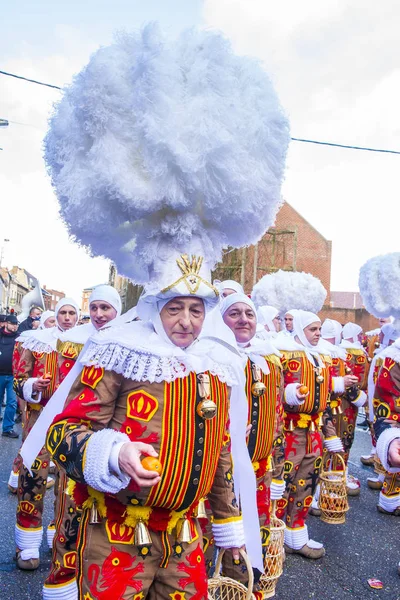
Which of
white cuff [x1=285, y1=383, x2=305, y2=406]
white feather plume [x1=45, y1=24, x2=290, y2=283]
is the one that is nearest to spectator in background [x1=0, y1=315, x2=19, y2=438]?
white cuff [x1=285, y1=383, x2=305, y2=406]

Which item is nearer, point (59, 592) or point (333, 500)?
point (59, 592)

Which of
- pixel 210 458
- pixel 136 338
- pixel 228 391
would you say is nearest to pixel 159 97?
pixel 136 338

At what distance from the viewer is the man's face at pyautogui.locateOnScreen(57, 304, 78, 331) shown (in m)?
5.49

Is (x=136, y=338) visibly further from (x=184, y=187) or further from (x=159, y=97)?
(x=159, y=97)

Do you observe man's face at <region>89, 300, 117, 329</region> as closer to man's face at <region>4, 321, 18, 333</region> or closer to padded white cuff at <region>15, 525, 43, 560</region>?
padded white cuff at <region>15, 525, 43, 560</region>

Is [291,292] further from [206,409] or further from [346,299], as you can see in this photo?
[346,299]

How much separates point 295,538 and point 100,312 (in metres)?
2.62

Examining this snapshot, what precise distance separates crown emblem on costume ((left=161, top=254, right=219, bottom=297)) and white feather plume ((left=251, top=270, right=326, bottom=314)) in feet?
14.6

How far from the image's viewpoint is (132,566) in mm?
2205

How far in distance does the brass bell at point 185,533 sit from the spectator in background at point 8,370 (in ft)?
24.4

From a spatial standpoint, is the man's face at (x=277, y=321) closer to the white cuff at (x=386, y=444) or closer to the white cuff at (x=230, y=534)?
the white cuff at (x=386, y=444)

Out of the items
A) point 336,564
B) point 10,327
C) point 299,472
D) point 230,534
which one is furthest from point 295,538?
point 10,327

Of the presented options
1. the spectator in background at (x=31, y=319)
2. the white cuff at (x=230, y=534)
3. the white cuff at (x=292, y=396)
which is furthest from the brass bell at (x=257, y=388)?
the spectator in background at (x=31, y=319)

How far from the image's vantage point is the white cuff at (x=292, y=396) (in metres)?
4.60
